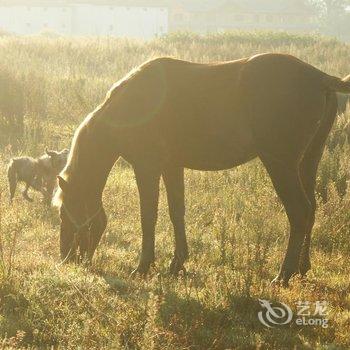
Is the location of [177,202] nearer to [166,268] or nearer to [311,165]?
[166,268]

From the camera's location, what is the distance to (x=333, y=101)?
19.1 ft

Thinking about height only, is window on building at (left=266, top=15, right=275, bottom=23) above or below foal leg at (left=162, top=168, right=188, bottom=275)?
below

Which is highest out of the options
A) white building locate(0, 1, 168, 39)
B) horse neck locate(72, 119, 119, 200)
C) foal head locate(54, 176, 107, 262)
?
horse neck locate(72, 119, 119, 200)

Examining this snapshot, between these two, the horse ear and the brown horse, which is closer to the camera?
the brown horse

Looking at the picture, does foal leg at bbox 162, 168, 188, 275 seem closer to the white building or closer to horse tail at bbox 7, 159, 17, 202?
horse tail at bbox 7, 159, 17, 202

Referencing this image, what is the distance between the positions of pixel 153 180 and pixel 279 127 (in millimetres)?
1413

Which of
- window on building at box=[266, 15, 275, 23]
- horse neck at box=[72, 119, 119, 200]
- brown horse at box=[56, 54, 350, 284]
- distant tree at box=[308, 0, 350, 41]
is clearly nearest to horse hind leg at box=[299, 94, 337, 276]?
brown horse at box=[56, 54, 350, 284]

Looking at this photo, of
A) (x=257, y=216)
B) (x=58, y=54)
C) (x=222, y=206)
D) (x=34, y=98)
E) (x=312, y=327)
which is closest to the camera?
(x=312, y=327)

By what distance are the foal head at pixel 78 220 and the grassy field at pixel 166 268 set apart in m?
0.27

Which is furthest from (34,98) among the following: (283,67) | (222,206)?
(283,67)

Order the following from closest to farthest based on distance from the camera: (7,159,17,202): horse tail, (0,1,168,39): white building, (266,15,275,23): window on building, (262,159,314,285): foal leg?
(262,159,314,285): foal leg < (7,159,17,202): horse tail < (0,1,168,39): white building < (266,15,275,23): window on building

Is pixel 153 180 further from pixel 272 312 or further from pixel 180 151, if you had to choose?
pixel 272 312

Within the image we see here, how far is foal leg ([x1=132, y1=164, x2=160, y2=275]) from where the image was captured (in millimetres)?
5973

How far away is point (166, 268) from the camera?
634 centimetres
